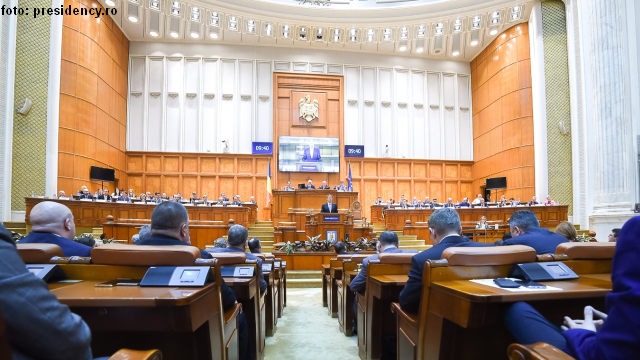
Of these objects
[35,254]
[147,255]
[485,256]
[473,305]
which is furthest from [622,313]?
[35,254]

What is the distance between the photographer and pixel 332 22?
14141 mm

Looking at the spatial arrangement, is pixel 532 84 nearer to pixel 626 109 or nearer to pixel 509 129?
pixel 509 129

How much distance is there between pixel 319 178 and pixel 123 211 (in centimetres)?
706

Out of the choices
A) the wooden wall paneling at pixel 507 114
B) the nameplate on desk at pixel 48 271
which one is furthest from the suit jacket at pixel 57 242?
the wooden wall paneling at pixel 507 114

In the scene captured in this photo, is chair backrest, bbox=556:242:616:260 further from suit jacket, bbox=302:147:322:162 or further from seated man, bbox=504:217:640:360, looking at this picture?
suit jacket, bbox=302:147:322:162

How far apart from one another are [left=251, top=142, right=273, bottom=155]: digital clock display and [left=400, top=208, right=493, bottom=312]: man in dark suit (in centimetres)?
1228

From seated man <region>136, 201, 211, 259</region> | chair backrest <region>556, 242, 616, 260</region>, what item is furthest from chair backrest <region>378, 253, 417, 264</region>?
seated man <region>136, 201, 211, 259</region>

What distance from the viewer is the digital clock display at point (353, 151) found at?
1486cm

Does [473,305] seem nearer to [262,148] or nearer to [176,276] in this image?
[176,276]

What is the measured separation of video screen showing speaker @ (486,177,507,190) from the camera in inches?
530

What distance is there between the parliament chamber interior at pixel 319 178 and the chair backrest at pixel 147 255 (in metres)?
0.01

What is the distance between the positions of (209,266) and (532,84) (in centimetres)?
1376

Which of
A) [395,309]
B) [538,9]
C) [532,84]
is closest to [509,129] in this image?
[532,84]

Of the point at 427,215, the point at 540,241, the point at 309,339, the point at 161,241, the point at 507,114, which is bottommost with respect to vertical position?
the point at 309,339
